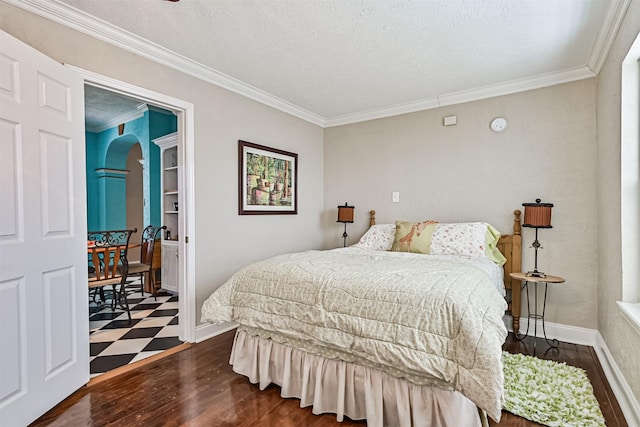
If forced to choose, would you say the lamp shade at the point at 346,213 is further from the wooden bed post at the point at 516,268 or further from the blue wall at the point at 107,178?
the blue wall at the point at 107,178

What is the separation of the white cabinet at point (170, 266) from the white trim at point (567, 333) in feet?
13.6

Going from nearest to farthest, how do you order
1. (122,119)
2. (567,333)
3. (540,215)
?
(540,215) → (567,333) → (122,119)

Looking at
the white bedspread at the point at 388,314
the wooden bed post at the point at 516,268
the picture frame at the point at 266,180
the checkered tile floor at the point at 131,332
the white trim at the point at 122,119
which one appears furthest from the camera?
the white trim at the point at 122,119

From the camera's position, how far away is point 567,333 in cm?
→ 290

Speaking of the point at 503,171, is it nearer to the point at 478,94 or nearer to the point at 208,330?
the point at 478,94

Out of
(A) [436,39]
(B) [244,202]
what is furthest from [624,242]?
(B) [244,202]

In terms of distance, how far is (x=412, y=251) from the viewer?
10.3ft

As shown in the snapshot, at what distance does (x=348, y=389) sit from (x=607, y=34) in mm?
2919

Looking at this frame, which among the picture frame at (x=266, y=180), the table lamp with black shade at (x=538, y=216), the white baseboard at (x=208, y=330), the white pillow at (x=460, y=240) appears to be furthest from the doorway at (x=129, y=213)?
the table lamp with black shade at (x=538, y=216)

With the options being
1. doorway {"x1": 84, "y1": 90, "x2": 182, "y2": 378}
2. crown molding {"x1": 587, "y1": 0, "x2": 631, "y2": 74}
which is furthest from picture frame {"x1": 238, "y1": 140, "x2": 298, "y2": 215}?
crown molding {"x1": 587, "y1": 0, "x2": 631, "y2": 74}

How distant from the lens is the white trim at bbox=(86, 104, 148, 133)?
4.89 metres

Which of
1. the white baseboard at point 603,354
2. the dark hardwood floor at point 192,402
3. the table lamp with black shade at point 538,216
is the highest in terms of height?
the table lamp with black shade at point 538,216

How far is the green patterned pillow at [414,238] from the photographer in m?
3.10

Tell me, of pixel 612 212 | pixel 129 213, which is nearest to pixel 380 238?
pixel 612 212
